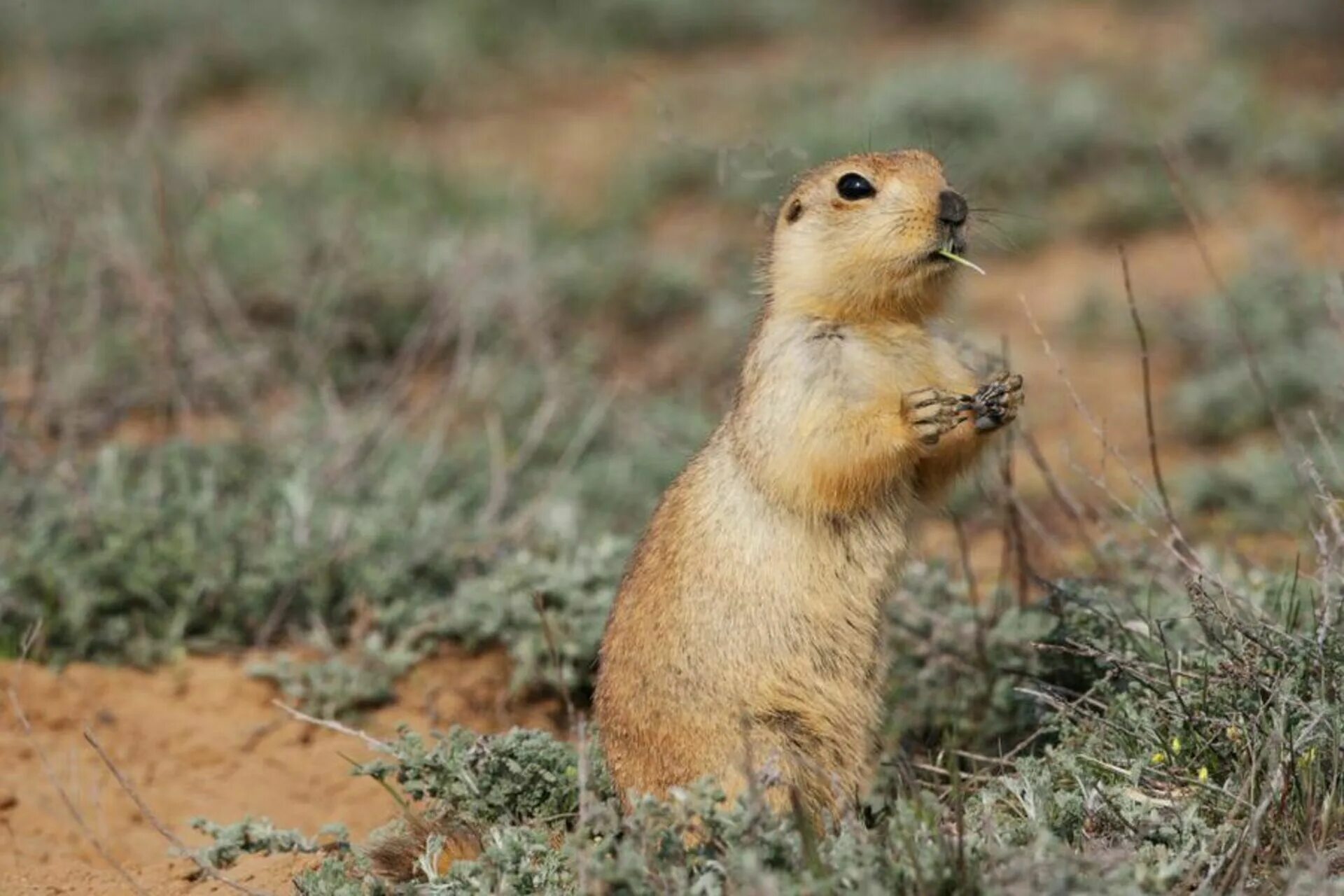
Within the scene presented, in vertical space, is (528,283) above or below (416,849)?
above

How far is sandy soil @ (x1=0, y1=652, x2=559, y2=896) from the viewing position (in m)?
4.51

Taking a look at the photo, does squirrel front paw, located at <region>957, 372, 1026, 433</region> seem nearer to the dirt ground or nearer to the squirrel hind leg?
the dirt ground

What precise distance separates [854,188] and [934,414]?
24.7 inches

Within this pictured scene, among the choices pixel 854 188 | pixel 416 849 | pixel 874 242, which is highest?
pixel 854 188

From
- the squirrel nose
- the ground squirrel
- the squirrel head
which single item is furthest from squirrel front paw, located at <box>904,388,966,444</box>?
the squirrel nose

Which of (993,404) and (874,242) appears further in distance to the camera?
(874,242)

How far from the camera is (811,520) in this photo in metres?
4.04

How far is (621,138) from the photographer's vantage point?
10586 mm

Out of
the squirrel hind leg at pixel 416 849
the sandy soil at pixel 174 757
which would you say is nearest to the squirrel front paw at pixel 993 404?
the squirrel hind leg at pixel 416 849

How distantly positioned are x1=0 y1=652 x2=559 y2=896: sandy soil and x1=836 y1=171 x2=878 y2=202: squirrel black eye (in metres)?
1.84

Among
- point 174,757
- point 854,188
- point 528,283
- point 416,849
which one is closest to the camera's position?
point 416,849

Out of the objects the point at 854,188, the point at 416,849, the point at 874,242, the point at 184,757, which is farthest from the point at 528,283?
the point at 416,849

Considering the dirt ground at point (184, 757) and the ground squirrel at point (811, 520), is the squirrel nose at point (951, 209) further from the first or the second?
the dirt ground at point (184, 757)

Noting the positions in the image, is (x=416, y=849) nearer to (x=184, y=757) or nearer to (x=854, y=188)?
(x=184, y=757)
